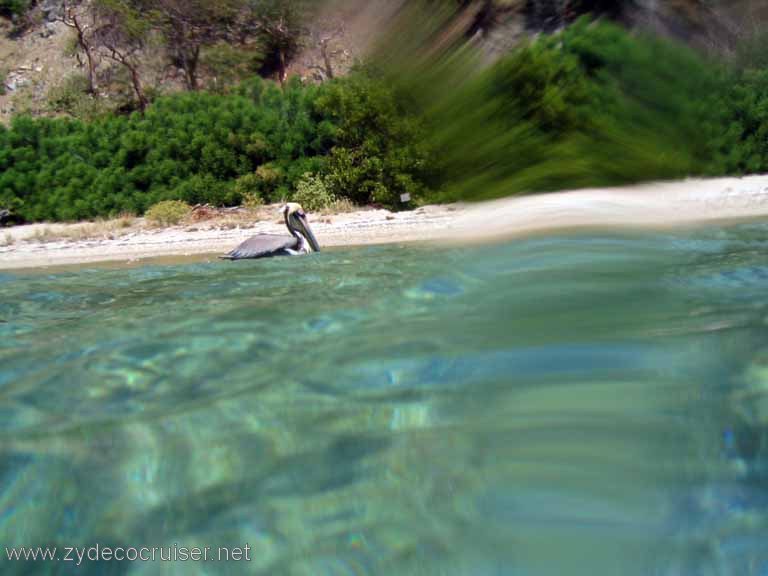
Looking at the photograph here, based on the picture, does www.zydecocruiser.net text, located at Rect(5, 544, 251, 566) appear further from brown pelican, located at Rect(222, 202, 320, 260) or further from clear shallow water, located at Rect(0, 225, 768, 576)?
brown pelican, located at Rect(222, 202, 320, 260)

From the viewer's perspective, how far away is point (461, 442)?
2.69 feet

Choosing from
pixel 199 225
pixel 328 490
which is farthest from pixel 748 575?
pixel 199 225

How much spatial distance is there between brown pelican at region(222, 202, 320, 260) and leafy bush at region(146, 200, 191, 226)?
5.39 meters

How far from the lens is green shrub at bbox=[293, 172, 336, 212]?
1287 cm

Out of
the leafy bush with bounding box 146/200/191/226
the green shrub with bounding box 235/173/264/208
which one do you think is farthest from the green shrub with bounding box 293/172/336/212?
the leafy bush with bounding box 146/200/191/226

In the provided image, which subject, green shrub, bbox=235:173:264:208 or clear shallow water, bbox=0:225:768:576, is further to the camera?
green shrub, bbox=235:173:264:208

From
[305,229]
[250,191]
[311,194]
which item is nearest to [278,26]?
[305,229]

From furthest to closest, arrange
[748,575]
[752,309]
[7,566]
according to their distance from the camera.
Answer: [752,309] → [7,566] → [748,575]

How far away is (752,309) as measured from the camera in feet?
4.29

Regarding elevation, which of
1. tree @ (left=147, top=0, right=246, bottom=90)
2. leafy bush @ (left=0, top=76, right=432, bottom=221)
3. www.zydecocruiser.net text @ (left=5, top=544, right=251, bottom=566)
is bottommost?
www.zydecocruiser.net text @ (left=5, top=544, right=251, bottom=566)

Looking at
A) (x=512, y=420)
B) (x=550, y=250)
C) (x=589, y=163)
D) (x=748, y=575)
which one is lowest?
(x=748, y=575)

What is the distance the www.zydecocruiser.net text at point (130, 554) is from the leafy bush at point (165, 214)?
14135mm

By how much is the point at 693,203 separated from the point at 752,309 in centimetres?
47

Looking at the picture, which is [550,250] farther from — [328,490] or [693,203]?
[328,490]
